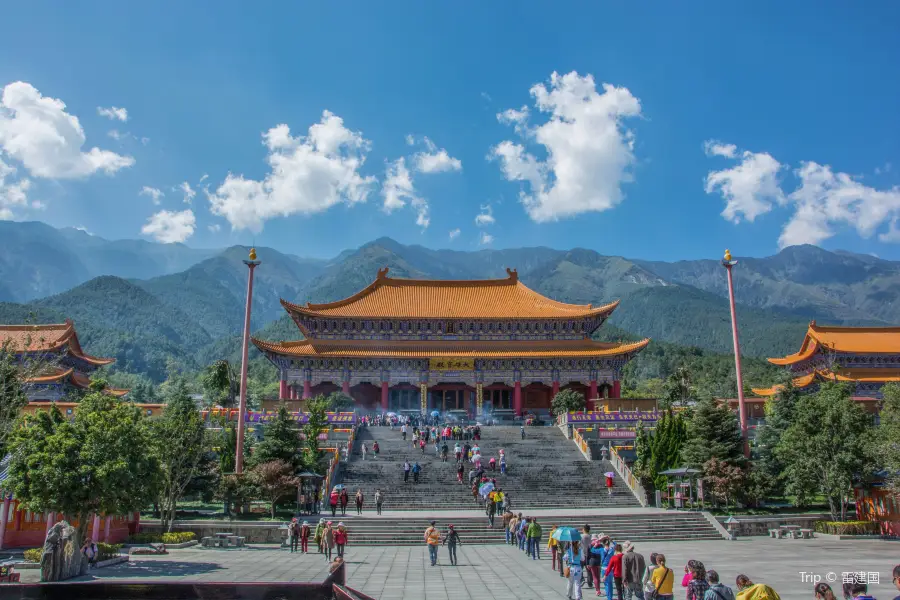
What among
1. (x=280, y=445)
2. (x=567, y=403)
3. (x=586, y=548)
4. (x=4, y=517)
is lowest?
(x=4, y=517)

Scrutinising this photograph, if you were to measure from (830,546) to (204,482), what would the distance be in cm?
2113

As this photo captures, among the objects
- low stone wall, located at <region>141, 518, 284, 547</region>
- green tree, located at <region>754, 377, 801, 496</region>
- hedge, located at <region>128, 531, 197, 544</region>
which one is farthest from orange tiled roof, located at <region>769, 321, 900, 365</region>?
hedge, located at <region>128, 531, 197, 544</region>

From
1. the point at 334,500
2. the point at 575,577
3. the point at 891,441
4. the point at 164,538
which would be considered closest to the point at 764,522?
the point at 891,441

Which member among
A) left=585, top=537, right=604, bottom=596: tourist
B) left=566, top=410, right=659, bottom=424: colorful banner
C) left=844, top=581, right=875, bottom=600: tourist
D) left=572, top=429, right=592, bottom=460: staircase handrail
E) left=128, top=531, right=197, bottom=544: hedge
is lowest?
left=128, top=531, right=197, bottom=544: hedge

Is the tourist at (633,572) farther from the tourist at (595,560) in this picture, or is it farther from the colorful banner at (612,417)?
the colorful banner at (612,417)

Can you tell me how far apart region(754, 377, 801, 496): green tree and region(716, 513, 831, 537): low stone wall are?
376cm

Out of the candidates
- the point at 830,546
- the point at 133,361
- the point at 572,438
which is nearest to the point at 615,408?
the point at 572,438

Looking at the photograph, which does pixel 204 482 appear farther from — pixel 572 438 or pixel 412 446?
pixel 572 438

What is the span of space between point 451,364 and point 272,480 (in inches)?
938

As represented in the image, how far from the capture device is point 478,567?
17047mm

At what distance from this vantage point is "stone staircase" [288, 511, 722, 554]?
22266 mm

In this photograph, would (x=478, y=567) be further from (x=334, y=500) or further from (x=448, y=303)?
(x=448, y=303)

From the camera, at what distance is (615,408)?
1585 inches

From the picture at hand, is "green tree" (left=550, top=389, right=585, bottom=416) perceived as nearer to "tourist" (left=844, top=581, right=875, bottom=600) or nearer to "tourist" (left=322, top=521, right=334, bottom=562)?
"tourist" (left=322, top=521, right=334, bottom=562)
